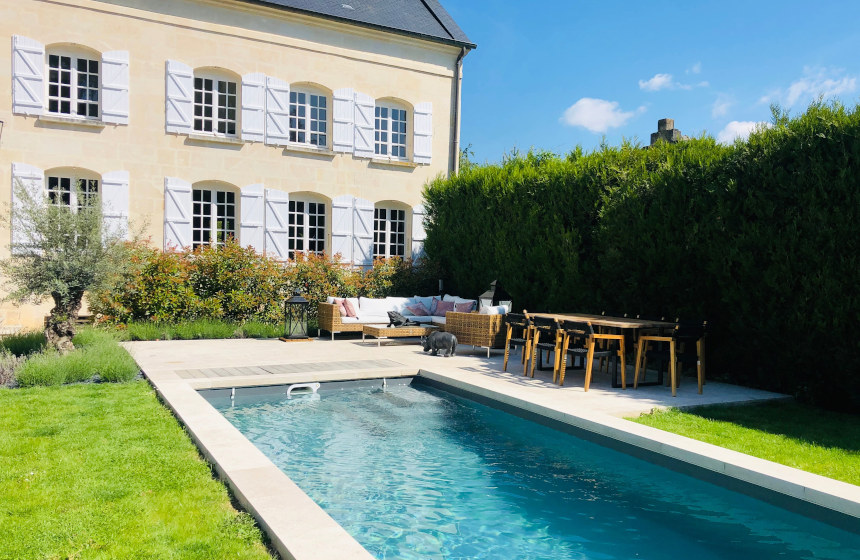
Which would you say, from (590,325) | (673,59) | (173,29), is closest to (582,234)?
(590,325)

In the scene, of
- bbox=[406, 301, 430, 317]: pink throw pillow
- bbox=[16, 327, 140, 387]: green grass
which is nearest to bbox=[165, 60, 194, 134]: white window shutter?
bbox=[406, 301, 430, 317]: pink throw pillow

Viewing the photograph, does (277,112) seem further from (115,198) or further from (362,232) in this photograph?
(115,198)

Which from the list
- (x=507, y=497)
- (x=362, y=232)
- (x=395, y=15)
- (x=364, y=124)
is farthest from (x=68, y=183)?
(x=507, y=497)

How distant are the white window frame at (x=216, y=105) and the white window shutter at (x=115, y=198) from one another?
5.97 feet

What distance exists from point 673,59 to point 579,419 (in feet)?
66.1

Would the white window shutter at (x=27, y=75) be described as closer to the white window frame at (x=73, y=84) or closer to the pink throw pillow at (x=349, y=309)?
the white window frame at (x=73, y=84)

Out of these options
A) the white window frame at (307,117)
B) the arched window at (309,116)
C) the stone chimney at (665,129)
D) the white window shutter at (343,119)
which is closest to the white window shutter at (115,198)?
the white window frame at (307,117)

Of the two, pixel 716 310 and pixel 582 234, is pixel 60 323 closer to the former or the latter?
pixel 582 234

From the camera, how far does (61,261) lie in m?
7.84

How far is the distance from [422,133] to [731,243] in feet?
32.2

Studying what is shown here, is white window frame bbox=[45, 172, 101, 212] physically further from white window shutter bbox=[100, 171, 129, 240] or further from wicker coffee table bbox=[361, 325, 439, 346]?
wicker coffee table bbox=[361, 325, 439, 346]

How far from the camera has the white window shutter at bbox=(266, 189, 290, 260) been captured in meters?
13.9

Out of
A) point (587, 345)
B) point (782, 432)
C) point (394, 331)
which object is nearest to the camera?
point (782, 432)

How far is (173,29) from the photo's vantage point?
13047mm
